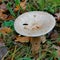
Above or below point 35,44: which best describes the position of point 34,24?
above

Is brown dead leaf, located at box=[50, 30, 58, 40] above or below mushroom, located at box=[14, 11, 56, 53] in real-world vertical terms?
below

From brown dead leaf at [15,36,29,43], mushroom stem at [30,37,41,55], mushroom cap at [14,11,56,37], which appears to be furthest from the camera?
brown dead leaf at [15,36,29,43]

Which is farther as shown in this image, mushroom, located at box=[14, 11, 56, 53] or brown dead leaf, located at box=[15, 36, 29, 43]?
brown dead leaf, located at box=[15, 36, 29, 43]

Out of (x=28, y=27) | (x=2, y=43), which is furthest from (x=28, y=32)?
(x=2, y=43)

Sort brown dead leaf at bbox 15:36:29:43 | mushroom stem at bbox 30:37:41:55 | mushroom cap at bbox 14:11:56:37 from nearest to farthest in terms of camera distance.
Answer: mushroom cap at bbox 14:11:56:37 → mushroom stem at bbox 30:37:41:55 → brown dead leaf at bbox 15:36:29:43

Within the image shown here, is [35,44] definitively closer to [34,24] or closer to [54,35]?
[34,24]

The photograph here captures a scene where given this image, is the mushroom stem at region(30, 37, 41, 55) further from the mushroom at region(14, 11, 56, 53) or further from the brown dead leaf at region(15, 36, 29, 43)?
the brown dead leaf at region(15, 36, 29, 43)

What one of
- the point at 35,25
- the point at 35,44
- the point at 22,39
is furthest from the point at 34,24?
the point at 22,39

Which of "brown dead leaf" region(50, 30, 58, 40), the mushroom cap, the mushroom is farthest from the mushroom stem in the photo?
"brown dead leaf" region(50, 30, 58, 40)

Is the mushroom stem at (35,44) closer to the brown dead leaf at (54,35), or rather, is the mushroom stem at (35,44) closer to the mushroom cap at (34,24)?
the mushroom cap at (34,24)
